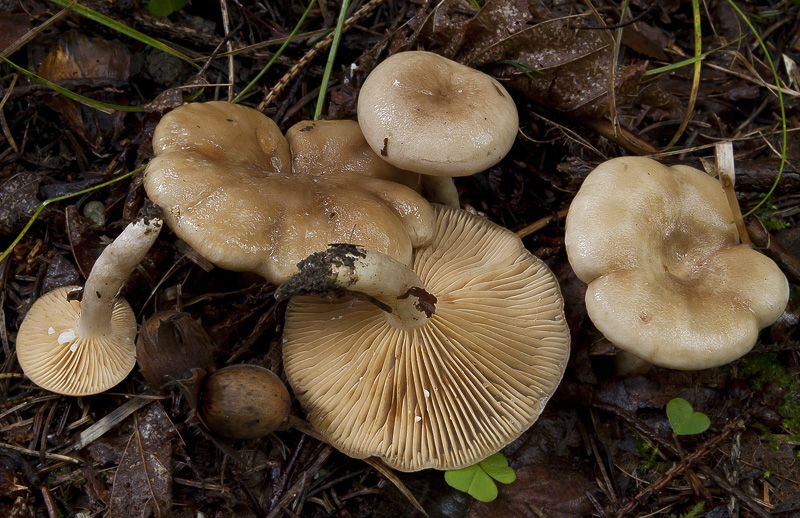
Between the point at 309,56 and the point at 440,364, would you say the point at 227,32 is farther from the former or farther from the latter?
the point at 440,364

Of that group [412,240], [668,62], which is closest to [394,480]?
[412,240]

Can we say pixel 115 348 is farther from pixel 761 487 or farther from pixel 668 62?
pixel 668 62

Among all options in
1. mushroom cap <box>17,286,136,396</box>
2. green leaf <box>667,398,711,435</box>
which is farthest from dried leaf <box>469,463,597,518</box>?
mushroom cap <box>17,286,136,396</box>

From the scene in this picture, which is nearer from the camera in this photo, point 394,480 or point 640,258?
point 640,258

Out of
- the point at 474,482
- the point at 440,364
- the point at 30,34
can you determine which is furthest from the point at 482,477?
the point at 30,34

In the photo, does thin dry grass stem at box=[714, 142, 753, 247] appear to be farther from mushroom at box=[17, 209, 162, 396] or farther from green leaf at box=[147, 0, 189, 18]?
green leaf at box=[147, 0, 189, 18]

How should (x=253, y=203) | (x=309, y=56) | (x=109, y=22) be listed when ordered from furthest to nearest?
(x=309, y=56) → (x=109, y=22) → (x=253, y=203)
